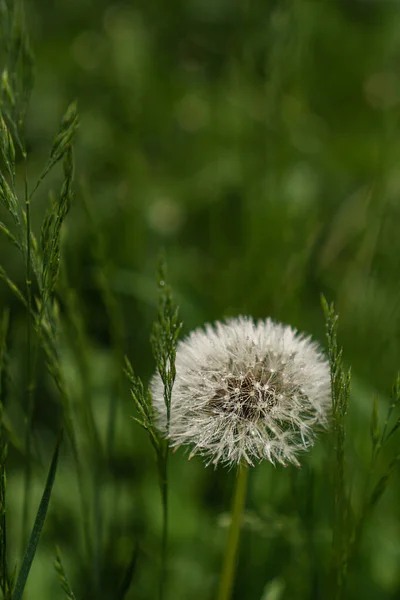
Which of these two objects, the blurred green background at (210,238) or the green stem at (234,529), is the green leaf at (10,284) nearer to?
the blurred green background at (210,238)

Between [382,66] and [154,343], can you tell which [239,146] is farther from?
[154,343]

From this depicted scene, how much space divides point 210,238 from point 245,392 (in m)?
1.75

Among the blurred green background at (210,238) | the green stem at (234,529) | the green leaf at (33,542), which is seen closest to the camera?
the green leaf at (33,542)

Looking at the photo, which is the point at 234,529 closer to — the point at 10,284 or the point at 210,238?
the point at 10,284

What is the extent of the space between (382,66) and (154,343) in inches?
126

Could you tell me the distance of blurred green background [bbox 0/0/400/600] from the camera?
1.41 m

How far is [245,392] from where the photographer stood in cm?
98

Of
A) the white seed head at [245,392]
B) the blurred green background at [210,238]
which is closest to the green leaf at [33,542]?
the white seed head at [245,392]

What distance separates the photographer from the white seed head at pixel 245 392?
3.03 ft

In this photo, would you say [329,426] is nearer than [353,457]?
Yes

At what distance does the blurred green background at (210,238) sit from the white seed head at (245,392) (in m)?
0.21

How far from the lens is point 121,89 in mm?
2471

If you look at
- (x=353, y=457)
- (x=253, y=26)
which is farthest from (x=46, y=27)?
(x=353, y=457)

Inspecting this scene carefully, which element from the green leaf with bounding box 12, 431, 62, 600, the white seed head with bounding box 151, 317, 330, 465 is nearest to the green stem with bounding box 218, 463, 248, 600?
the white seed head with bounding box 151, 317, 330, 465
